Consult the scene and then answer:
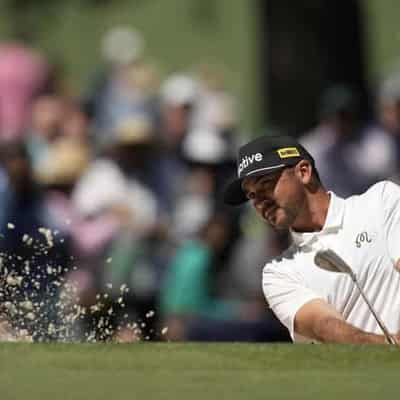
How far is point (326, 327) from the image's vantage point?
6461 millimetres

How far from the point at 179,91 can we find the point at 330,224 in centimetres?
604

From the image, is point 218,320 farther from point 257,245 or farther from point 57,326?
point 57,326

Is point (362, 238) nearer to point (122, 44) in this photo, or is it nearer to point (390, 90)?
point (390, 90)

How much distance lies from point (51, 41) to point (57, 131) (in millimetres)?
2506

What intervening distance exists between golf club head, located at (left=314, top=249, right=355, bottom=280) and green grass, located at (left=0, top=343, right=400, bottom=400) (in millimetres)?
685

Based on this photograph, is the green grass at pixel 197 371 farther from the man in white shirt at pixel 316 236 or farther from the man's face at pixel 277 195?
the man's face at pixel 277 195

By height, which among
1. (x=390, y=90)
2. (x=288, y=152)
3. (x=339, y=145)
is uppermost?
(x=288, y=152)

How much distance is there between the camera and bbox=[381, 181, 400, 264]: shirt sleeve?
657 cm

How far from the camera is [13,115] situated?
12.5m

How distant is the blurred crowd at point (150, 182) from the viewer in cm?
1042

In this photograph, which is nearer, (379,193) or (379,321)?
(379,321)

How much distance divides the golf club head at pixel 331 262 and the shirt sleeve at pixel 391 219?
0.21 meters

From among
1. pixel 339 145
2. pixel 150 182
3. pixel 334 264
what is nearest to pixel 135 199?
pixel 150 182

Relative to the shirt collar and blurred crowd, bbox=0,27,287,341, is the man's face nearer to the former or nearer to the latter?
the shirt collar
